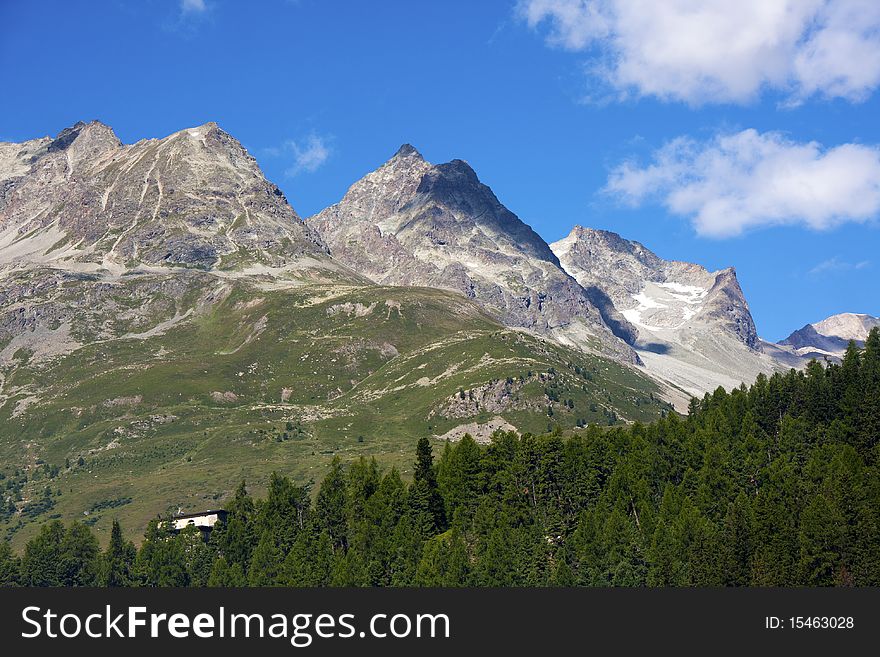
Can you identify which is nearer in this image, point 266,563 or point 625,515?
point 625,515

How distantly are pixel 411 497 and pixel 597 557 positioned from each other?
42188mm

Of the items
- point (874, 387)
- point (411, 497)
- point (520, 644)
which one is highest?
point (874, 387)

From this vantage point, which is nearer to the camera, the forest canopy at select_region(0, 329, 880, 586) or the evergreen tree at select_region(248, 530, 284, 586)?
the forest canopy at select_region(0, 329, 880, 586)

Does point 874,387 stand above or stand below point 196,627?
above

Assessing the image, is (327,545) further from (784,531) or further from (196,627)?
(196,627)

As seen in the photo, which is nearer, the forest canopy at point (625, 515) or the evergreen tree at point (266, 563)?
the forest canopy at point (625, 515)

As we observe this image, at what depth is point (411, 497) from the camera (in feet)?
620

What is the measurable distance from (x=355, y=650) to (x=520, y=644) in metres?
15.0

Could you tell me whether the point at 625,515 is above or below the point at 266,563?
above

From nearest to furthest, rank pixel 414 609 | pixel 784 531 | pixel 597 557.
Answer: pixel 414 609
pixel 784 531
pixel 597 557

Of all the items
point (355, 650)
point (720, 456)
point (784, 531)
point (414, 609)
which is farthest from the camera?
point (720, 456)

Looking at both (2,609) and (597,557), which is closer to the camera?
(2,609)

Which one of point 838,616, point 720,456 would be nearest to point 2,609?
point 838,616

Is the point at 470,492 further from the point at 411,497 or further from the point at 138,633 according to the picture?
the point at 138,633
